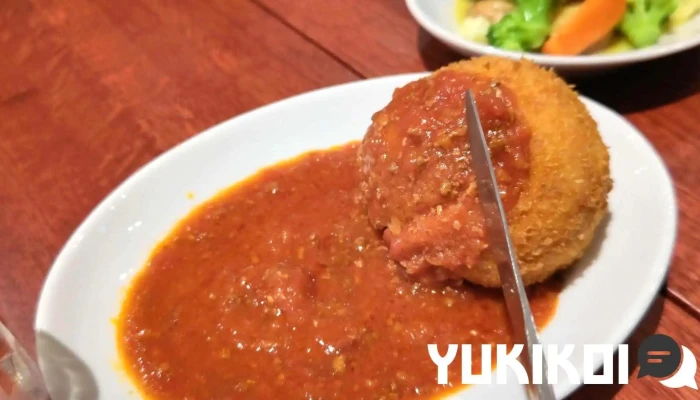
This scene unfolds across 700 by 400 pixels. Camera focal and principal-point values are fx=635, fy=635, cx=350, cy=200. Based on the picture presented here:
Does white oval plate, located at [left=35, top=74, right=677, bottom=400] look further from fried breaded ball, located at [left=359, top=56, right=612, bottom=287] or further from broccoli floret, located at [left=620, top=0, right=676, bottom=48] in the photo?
broccoli floret, located at [left=620, top=0, right=676, bottom=48]

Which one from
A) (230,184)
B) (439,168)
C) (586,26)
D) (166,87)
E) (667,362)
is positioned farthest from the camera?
(166,87)

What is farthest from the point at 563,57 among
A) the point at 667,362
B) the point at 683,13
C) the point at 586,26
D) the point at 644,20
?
the point at 667,362

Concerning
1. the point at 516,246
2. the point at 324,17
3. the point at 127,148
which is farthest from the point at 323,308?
the point at 324,17

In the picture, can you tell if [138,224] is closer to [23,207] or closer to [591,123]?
[23,207]

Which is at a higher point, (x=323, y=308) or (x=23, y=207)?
(x=323, y=308)

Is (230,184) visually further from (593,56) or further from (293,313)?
(593,56)

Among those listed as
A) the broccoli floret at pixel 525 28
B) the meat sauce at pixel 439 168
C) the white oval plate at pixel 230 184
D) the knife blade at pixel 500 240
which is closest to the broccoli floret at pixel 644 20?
the broccoli floret at pixel 525 28
